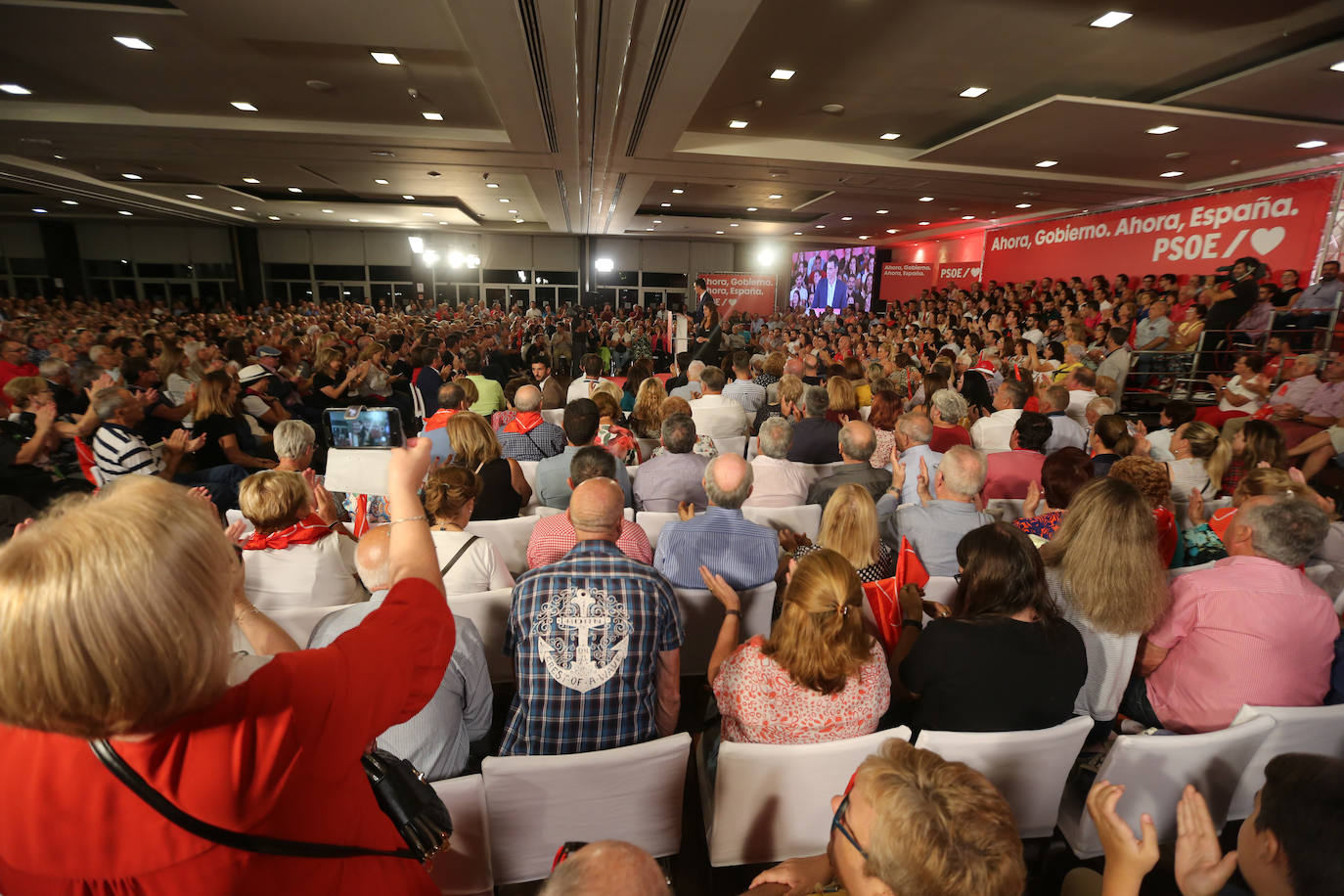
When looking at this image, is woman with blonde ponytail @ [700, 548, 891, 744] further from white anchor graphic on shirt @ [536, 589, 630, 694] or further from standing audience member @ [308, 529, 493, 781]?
standing audience member @ [308, 529, 493, 781]

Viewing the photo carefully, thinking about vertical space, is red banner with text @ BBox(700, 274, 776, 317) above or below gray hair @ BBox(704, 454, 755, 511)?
above

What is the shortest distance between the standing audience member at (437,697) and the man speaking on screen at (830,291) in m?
18.1

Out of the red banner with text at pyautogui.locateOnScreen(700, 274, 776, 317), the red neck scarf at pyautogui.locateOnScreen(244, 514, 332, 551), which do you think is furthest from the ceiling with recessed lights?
the red banner with text at pyautogui.locateOnScreen(700, 274, 776, 317)

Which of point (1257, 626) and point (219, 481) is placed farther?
point (219, 481)

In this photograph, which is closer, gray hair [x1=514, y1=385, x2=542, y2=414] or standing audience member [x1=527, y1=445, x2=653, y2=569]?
standing audience member [x1=527, y1=445, x2=653, y2=569]

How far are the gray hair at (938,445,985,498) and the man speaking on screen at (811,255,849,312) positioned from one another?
16628 mm

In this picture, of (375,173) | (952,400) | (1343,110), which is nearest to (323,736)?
(952,400)

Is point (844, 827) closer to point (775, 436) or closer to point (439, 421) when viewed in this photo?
point (775, 436)

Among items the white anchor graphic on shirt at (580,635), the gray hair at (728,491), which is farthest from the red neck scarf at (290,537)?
the gray hair at (728,491)

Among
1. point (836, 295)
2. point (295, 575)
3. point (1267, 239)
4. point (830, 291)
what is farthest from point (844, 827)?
point (830, 291)

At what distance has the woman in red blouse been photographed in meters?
0.59

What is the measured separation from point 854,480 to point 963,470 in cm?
90

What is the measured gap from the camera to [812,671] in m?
1.62

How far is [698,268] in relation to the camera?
70.0ft
